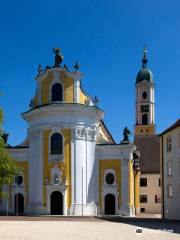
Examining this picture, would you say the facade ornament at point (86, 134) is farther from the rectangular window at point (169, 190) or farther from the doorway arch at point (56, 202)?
the rectangular window at point (169, 190)

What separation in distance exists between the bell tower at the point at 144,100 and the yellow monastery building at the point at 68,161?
50772 mm

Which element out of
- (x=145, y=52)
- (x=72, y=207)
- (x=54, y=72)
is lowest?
(x=72, y=207)

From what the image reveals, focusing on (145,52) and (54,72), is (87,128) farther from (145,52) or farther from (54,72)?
(145,52)

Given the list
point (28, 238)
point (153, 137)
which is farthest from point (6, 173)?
point (153, 137)

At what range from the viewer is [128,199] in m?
58.1

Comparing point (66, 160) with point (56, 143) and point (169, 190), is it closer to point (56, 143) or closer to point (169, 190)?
point (56, 143)

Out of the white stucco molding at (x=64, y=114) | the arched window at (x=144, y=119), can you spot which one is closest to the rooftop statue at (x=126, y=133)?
the white stucco molding at (x=64, y=114)

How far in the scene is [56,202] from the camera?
57469 millimetres

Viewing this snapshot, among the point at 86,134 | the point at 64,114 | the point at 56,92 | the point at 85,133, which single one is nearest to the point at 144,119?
the point at 86,134

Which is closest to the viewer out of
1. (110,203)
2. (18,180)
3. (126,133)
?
(110,203)

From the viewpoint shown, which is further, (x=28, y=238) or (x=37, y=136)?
(x=37, y=136)

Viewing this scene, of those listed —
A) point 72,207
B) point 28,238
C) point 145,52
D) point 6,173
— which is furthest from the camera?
point 145,52

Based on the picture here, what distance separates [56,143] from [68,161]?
2513mm

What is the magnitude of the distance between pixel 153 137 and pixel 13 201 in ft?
113
